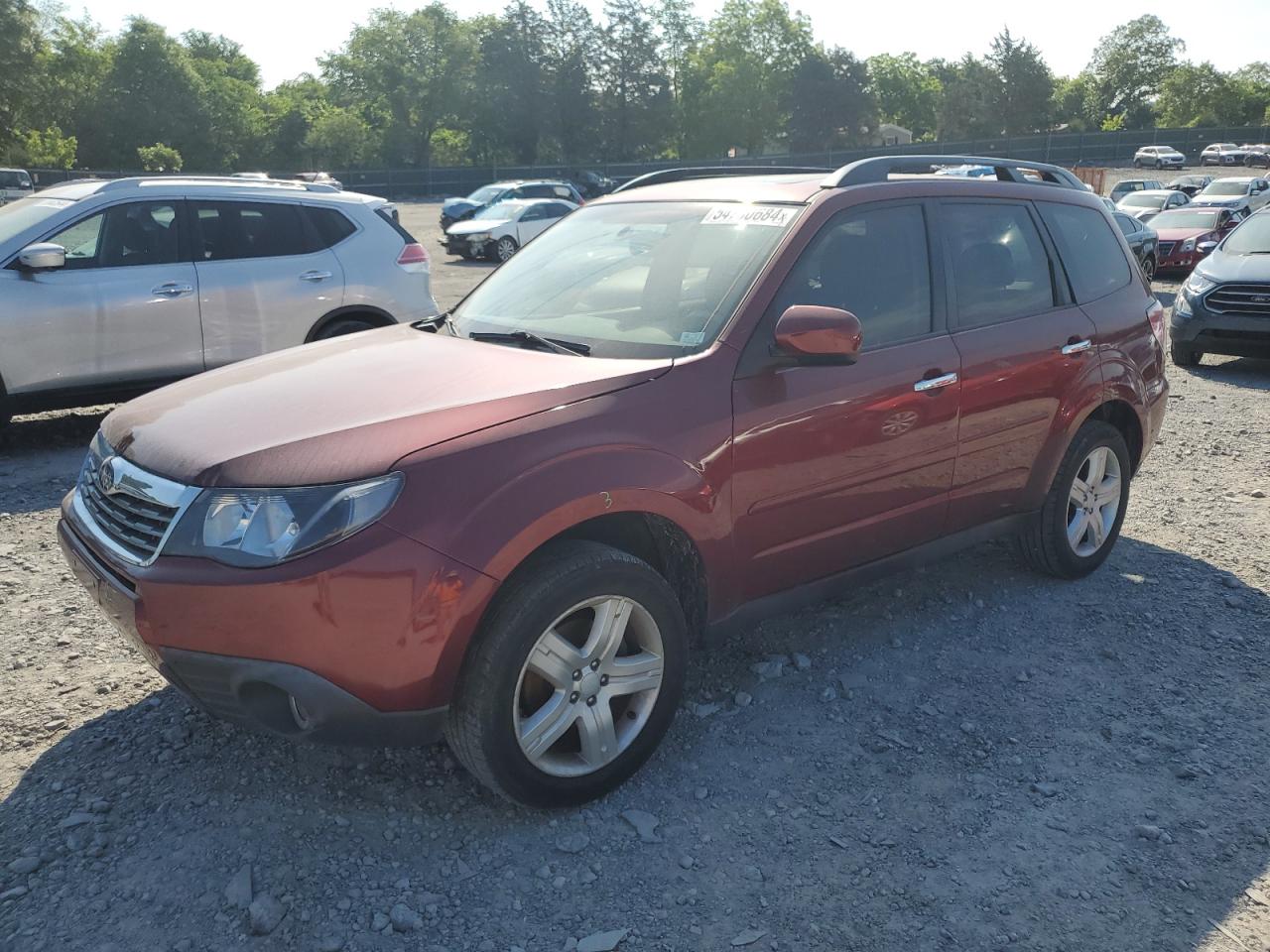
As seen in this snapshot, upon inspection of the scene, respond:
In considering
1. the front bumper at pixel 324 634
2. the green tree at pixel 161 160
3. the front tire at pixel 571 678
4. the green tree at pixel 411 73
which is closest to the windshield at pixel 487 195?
the front tire at pixel 571 678

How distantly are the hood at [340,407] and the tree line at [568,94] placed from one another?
79.7m

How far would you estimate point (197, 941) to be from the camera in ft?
8.50

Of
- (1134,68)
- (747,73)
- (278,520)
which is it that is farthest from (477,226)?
(1134,68)

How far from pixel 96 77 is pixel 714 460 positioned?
285 ft

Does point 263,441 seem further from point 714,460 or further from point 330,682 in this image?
point 714,460

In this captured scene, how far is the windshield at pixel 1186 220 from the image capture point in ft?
65.0

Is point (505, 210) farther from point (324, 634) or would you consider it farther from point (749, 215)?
point (324, 634)

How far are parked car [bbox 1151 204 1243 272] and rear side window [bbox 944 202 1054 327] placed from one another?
16636 millimetres

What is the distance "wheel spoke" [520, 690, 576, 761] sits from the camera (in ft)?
9.75

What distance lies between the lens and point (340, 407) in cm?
307

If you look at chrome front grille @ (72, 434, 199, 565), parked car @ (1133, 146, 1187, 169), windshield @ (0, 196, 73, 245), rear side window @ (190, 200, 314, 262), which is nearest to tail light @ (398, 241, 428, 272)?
rear side window @ (190, 200, 314, 262)

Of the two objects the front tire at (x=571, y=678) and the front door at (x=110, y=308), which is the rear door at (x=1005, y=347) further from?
the front door at (x=110, y=308)

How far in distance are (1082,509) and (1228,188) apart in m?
27.9

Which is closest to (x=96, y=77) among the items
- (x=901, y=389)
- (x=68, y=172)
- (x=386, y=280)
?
(x=68, y=172)
